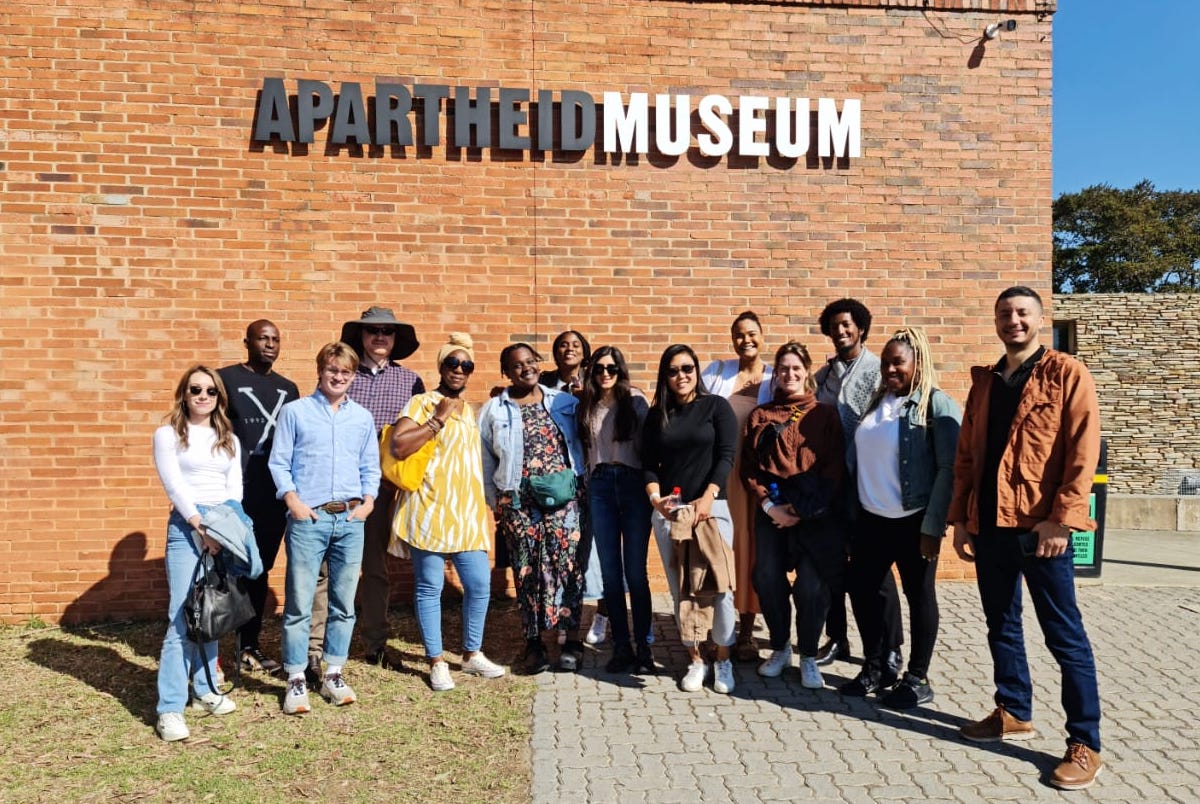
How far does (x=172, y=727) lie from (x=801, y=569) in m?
3.31

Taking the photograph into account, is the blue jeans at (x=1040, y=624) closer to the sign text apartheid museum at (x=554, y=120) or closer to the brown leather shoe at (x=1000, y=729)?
the brown leather shoe at (x=1000, y=729)

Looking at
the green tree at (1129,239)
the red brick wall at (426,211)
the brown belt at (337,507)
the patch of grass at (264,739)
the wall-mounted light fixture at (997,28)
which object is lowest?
the patch of grass at (264,739)

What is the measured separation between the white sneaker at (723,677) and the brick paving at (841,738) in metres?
0.05

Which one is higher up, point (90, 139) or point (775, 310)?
point (90, 139)

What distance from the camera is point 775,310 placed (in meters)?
6.54

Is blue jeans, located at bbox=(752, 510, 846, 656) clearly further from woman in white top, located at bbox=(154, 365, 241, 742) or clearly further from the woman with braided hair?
woman in white top, located at bbox=(154, 365, 241, 742)

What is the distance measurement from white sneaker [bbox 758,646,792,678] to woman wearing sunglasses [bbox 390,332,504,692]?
1.67 meters

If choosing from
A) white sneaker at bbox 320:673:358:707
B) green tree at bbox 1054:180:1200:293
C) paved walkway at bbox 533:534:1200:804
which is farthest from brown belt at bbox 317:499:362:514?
green tree at bbox 1054:180:1200:293

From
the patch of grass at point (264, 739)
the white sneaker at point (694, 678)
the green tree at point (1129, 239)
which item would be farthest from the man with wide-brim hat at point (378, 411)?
the green tree at point (1129, 239)

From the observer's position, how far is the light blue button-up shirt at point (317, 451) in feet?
13.9

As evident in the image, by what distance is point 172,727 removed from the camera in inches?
156

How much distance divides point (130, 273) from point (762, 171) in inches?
192

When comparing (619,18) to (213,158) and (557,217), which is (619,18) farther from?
(213,158)

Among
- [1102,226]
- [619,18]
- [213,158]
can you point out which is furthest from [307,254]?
[1102,226]
